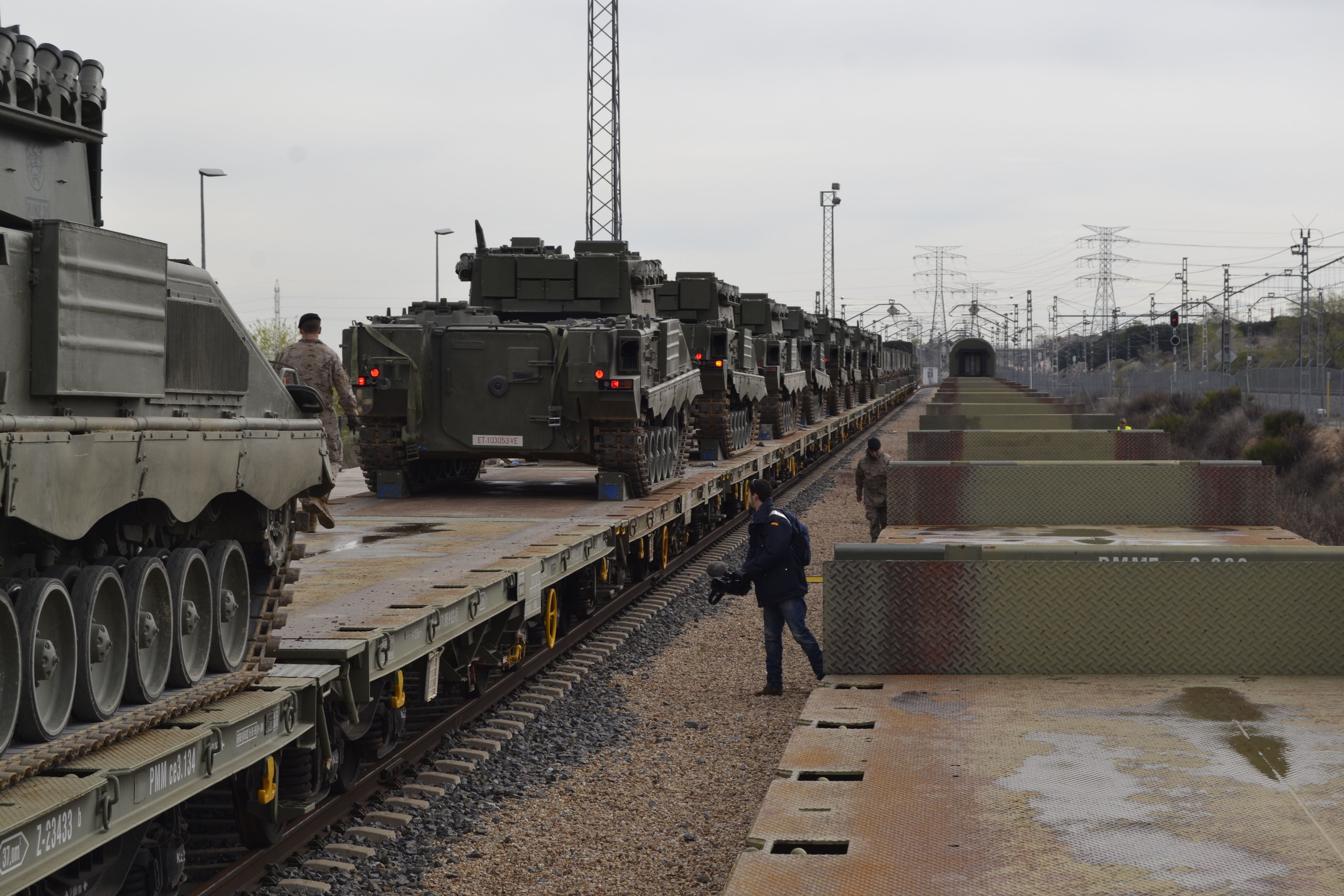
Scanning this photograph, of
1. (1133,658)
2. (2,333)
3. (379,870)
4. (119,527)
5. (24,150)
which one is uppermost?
(24,150)

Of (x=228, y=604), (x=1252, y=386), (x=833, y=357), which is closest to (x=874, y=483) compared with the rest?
(x=228, y=604)

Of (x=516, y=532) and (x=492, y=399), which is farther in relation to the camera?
(x=492, y=399)

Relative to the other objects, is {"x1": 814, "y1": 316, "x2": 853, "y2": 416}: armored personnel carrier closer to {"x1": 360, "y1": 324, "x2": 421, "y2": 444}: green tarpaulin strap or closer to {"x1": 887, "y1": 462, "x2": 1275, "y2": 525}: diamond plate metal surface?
{"x1": 360, "y1": 324, "x2": 421, "y2": 444}: green tarpaulin strap

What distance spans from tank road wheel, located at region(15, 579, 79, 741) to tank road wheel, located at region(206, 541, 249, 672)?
107cm

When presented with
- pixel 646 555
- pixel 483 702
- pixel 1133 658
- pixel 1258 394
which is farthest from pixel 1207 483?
pixel 1258 394

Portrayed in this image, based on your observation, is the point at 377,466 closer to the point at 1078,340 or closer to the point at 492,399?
the point at 492,399

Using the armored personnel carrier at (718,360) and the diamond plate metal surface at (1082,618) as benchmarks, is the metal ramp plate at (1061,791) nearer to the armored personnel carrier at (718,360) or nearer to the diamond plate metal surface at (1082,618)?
the diamond plate metal surface at (1082,618)

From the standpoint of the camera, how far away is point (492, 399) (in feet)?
47.5

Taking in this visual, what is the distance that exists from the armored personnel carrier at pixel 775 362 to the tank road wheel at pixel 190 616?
19.5 metres

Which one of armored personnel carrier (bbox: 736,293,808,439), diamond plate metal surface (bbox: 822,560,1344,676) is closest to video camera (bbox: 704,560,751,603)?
diamond plate metal surface (bbox: 822,560,1344,676)

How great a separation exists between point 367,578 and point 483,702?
3.75ft

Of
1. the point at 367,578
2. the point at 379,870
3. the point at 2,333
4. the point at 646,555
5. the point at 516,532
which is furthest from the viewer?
the point at 646,555

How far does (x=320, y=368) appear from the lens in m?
11.1

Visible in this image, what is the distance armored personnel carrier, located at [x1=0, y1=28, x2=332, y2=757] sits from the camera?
4.71 metres
